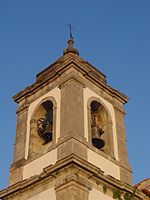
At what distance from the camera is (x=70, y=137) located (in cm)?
1357

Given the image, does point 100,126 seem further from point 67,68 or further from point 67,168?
point 67,168

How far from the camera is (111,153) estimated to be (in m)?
15.0

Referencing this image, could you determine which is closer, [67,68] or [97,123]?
[67,68]

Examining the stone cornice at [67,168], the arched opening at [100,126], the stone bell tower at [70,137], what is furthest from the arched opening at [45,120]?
the stone cornice at [67,168]

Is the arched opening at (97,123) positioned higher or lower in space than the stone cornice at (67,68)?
lower

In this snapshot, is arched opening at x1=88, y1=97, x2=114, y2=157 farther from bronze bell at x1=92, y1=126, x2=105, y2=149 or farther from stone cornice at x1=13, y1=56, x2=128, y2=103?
stone cornice at x1=13, y1=56, x2=128, y2=103

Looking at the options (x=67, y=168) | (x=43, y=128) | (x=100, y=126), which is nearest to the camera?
(x=67, y=168)

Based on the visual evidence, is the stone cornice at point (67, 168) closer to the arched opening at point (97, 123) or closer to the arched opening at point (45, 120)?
the arched opening at point (97, 123)

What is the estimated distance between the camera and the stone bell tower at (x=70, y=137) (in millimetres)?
12984

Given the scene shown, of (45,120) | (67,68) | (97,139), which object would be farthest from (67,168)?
(67,68)

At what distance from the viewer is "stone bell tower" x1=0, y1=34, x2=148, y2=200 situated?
12984 millimetres

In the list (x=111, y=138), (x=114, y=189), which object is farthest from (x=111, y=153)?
(x=114, y=189)

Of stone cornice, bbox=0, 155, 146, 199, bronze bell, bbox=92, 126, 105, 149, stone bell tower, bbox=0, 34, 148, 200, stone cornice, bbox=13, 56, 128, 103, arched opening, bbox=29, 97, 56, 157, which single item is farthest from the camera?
stone cornice, bbox=13, 56, 128, 103

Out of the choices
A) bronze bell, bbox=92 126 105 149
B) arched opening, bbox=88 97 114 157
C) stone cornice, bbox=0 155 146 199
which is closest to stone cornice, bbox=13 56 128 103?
arched opening, bbox=88 97 114 157
